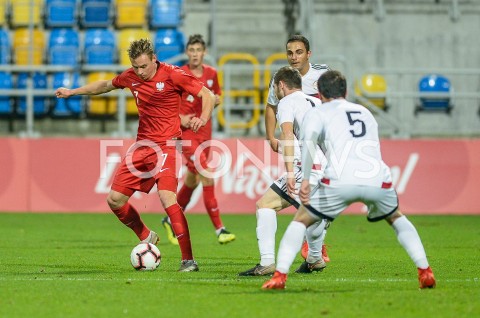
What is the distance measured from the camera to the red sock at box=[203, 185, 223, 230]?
13688 millimetres

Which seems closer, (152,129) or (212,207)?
(152,129)

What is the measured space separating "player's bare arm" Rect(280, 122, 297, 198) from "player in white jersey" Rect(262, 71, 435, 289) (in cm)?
72

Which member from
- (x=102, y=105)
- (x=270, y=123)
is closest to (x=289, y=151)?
(x=270, y=123)

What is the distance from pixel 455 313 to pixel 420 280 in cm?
112

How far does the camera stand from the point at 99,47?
2166 cm

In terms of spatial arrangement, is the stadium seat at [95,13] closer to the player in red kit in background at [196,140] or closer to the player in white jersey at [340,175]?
the player in red kit in background at [196,140]

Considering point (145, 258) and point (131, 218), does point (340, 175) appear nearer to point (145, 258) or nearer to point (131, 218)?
point (145, 258)

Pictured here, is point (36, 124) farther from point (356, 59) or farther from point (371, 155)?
point (371, 155)

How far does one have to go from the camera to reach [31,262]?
35.7 ft

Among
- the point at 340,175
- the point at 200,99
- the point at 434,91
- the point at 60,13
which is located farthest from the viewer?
the point at 60,13

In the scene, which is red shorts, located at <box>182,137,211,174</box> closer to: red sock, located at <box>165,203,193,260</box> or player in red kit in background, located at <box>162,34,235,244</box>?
player in red kit in background, located at <box>162,34,235,244</box>

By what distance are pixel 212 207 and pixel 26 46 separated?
9.34 meters

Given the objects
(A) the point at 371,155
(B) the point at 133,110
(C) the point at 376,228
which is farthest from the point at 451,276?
(B) the point at 133,110

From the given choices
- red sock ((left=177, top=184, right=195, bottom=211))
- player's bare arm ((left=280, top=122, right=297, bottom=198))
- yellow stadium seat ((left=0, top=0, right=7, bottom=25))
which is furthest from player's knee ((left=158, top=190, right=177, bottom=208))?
yellow stadium seat ((left=0, top=0, right=7, bottom=25))
